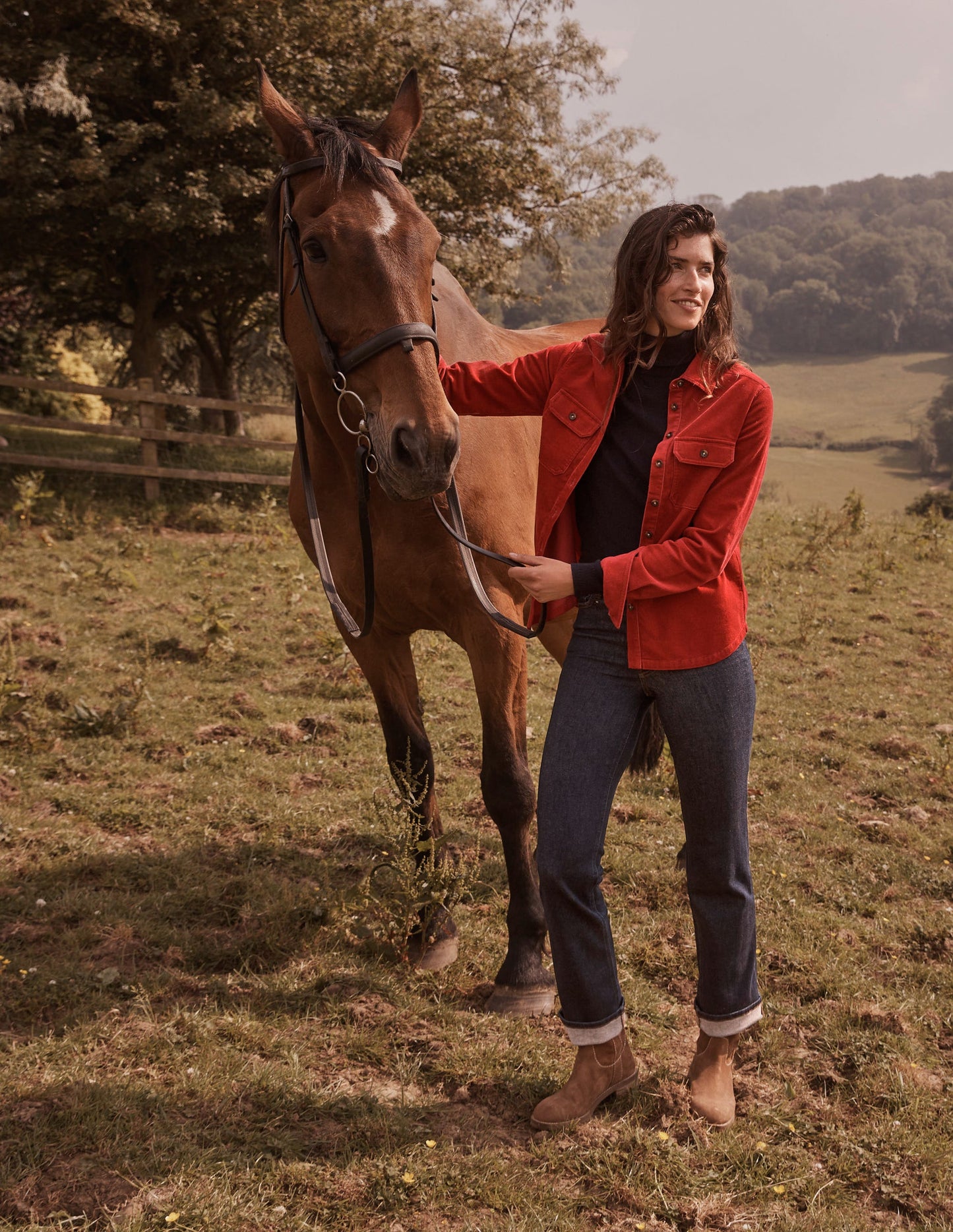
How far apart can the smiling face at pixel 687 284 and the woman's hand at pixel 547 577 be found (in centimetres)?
63

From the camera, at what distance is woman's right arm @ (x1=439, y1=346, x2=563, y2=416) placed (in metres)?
2.35

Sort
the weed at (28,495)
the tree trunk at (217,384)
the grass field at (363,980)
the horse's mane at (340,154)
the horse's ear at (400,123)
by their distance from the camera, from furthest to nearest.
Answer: the tree trunk at (217,384)
the weed at (28,495)
the horse's ear at (400,123)
the horse's mane at (340,154)
the grass field at (363,980)

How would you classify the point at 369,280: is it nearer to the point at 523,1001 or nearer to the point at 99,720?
the point at 523,1001

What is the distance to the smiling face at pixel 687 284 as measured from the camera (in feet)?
6.43

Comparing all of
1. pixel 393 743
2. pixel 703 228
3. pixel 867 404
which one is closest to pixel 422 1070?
pixel 393 743

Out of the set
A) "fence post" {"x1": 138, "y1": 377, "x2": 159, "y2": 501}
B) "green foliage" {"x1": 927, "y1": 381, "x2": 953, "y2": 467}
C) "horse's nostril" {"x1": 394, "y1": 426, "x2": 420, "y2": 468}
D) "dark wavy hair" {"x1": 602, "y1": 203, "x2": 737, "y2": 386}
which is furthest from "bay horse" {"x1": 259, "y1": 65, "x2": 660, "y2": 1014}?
"green foliage" {"x1": 927, "y1": 381, "x2": 953, "y2": 467}

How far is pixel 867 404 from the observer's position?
5803 centimetres

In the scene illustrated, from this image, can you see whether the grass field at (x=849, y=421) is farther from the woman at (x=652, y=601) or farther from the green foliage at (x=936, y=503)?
the woman at (x=652, y=601)

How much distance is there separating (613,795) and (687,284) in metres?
1.18

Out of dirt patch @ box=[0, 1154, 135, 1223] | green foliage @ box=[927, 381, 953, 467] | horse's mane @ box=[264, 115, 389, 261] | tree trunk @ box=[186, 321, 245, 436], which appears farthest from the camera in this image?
green foliage @ box=[927, 381, 953, 467]

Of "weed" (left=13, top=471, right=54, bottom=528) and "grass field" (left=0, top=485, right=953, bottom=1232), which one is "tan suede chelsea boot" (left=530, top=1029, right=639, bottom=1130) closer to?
"grass field" (left=0, top=485, right=953, bottom=1232)

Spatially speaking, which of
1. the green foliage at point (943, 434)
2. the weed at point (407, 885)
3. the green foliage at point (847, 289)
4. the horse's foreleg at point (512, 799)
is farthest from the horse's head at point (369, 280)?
the green foliage at point (847, 289)

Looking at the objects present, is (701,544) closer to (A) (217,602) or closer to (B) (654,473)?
(B) (654,473)

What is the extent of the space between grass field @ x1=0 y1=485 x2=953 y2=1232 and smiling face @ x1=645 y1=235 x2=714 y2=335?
185 centimetres
